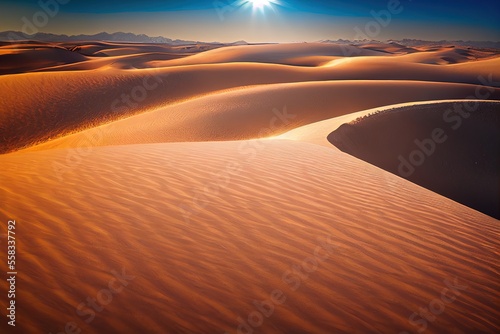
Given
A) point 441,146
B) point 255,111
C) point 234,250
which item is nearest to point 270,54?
point 255,111

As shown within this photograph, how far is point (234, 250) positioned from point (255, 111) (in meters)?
15.1

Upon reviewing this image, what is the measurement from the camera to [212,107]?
18.4 m

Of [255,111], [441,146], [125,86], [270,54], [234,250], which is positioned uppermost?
[270,54]

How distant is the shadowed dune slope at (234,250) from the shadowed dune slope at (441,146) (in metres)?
6.63

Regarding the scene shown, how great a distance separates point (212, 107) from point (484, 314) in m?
16.7

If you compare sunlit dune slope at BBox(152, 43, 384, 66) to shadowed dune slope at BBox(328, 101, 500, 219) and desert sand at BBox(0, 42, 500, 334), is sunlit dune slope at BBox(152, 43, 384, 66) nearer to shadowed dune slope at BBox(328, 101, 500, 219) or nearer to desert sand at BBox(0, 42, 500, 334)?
shadowed dune slope at BBox(328, 101, 500, 219)

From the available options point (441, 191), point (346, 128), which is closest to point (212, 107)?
point (346, 128)

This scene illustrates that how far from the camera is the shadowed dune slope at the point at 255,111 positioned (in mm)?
15141

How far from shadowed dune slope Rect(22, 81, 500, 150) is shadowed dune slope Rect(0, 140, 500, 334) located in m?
9.80

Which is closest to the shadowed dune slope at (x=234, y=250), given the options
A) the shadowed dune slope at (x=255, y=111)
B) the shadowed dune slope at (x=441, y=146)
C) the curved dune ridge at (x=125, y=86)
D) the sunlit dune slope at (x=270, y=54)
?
the shadowed dune slope at (x=441, y=146)

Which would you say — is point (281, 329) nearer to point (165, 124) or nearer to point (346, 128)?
point (346, 128)

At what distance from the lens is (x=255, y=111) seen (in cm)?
1786

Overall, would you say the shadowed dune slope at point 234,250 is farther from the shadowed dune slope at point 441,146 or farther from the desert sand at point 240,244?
the shadowed dune slope at point 441,146

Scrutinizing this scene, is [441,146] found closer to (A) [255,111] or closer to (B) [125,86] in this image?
(A) [255,111]
